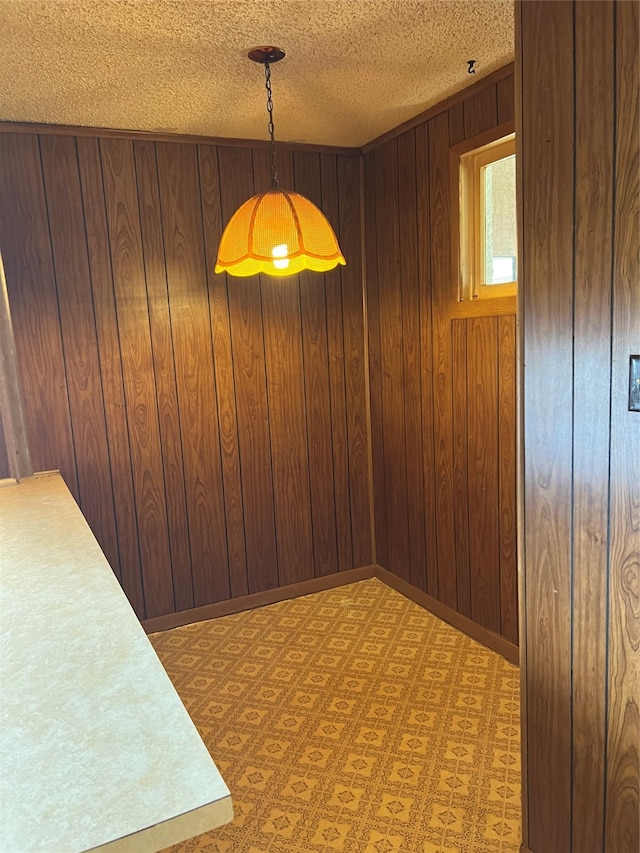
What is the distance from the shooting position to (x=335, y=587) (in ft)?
12.1

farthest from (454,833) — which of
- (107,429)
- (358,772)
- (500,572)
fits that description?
(107,429)

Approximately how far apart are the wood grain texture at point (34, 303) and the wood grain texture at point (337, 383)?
142 centimetres

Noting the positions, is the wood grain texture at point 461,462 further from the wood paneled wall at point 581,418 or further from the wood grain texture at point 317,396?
the wood paneled wall at point 581,418

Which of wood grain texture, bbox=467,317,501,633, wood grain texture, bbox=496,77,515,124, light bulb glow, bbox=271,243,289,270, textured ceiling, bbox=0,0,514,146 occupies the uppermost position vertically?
textured ceiling, bbox=0,0,514,146

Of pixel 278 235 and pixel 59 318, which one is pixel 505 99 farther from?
pixel 59 318

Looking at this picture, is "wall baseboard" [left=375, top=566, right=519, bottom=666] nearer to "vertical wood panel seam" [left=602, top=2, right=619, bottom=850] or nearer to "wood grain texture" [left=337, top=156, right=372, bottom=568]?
"wood grain texture" [left=337, top=156, right=372, bottom=568]

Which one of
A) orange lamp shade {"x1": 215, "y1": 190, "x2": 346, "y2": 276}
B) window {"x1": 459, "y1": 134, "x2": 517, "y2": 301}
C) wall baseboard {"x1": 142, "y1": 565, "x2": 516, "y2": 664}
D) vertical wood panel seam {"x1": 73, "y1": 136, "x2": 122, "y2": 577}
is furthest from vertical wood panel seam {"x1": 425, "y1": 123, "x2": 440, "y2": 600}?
vertical wood panel seam {"x1": 73, "y1": 136, "x2": 122, "y2": 577}

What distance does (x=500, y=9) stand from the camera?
6.38ft

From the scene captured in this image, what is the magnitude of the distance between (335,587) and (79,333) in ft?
6.59

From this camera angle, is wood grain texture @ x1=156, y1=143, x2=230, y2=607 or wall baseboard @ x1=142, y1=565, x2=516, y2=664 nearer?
wall baseboard @ x1=142, y1=565, x2=516, y2=664

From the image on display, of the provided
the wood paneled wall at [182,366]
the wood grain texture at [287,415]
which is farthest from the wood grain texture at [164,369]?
the wood grain texture at [287,415]

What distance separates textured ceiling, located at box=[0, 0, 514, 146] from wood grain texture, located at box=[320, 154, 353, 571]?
43 cm

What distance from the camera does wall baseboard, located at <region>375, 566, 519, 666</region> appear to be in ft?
9.16

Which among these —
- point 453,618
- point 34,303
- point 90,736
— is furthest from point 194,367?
point 90,736
